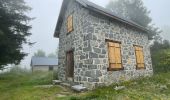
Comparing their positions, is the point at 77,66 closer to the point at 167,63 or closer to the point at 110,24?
the point at 110,24

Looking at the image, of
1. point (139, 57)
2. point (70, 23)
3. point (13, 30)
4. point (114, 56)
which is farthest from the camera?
point (13, 30)

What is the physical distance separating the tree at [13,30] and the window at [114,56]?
12404 millimetres

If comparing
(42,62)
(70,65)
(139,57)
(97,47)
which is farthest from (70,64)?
(42,62)

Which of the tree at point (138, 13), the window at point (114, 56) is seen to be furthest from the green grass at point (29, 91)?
the tree at point (138, 13)

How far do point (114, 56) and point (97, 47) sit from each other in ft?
5.46

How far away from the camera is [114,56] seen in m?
11.0

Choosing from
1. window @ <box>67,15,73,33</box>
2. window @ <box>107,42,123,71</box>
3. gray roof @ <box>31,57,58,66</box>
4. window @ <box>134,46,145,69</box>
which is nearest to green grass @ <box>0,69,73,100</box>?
window @ <box>107,42,123,71</box>

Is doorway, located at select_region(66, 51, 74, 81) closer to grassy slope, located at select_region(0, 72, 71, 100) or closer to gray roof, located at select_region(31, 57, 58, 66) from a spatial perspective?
grassy slope, located at select_region(0, 72, 71, 100)

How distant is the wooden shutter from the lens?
10680 mm

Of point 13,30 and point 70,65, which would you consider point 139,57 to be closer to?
point 70,65

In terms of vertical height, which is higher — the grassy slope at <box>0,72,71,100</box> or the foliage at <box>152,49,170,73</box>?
the foliage at <box>152,49,170,73</box>

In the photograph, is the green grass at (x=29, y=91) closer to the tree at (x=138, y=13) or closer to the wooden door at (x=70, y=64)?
the wooden door at (x=70, y=64)

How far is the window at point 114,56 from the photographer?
1064 centimetres

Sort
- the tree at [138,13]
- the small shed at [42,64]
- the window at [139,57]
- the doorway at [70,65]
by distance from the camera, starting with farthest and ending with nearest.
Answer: the small shed at [42,64], the tree at [138,13], the window at [139,57], the doorway at [70,65]
